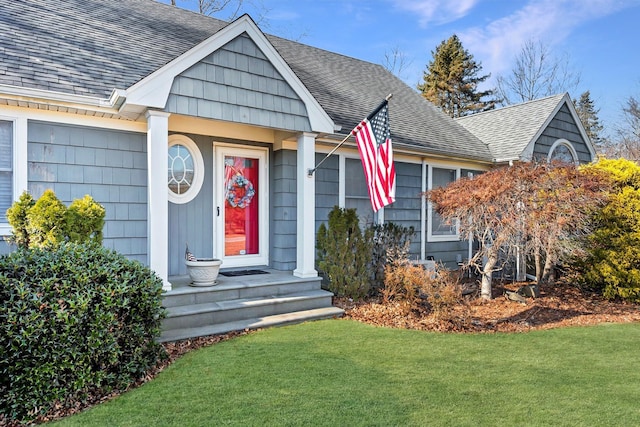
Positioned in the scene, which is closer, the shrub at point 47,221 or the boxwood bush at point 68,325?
the boxwood bush at point 68,325

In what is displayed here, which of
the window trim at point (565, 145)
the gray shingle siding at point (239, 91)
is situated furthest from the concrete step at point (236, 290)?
the window trim at point (565, 145)

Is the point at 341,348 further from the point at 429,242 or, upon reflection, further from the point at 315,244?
the point at 429,242

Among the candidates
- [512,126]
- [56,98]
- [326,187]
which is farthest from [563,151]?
[56,98]

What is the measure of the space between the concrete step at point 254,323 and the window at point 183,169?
2.16 metres

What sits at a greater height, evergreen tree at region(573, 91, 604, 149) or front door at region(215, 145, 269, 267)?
evergreen tree at region(573, 91, 604, 149)

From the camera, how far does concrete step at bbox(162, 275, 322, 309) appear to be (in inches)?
200

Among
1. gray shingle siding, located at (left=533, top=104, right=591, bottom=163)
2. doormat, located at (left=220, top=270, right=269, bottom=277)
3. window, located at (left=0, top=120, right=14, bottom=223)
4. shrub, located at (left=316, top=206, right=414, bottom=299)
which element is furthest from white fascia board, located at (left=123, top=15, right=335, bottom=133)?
gray shingle siding, located at (left=533, top=104, right=591, bottom=163)

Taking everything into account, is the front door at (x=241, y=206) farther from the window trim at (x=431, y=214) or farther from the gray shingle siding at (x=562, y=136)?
the gray shingle siding at (x=562, y=136)

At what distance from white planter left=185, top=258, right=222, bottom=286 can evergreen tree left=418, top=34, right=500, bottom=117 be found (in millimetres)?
24600

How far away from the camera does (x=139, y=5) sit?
8.29m

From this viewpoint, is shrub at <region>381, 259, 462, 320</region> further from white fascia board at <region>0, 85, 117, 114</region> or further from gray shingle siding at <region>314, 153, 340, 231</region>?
white fascia board at <region>0, 85, 117, 114</region>

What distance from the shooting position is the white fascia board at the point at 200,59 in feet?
15.8

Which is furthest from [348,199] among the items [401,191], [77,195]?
[77,195]

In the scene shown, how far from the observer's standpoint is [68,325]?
303 centimetres
